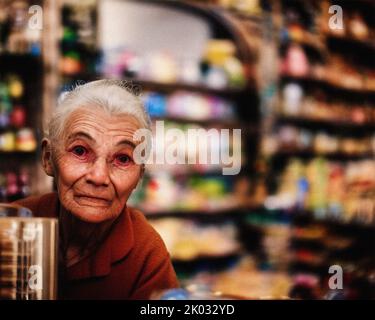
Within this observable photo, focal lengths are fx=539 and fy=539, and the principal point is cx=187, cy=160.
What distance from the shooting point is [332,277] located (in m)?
2.30

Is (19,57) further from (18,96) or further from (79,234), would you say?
(79,234)

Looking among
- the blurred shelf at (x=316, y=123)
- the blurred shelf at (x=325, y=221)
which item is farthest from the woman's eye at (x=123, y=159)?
the blurred shelf at (x=316, y=123)

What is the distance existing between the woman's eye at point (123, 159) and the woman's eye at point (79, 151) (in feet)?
0.38

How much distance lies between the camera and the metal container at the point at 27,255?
1539 mm

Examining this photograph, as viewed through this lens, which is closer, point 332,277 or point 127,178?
point 127,178

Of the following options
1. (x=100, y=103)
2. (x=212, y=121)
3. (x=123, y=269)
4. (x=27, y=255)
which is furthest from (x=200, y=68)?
(x=27, y=255)

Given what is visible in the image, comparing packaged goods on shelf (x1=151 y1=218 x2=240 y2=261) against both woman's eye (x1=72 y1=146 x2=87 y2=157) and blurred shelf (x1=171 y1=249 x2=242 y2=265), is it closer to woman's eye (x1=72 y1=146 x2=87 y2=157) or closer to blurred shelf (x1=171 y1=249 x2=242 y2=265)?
blurred shelf (x1=171 y1=249 x2=242 y2=265)

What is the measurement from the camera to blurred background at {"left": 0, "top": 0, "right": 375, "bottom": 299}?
2.73 m

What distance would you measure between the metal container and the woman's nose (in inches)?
10.4

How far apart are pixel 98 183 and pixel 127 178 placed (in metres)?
0.10

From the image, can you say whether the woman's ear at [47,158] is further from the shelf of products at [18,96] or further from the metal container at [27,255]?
the shelf of products at [18,96]
